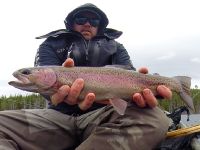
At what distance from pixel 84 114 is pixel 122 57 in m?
1.10

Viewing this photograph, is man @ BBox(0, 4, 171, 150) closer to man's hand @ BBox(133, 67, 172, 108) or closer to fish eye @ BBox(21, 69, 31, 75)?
man's hand @ BBox(133, 67, 172, 108)

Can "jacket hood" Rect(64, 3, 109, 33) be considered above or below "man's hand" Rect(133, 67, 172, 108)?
above

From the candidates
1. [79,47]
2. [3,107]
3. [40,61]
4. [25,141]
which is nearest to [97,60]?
[79,47]

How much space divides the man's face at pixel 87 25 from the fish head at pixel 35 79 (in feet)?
5.40

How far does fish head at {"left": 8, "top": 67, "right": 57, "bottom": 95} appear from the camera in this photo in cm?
444

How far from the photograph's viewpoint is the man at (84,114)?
445cm

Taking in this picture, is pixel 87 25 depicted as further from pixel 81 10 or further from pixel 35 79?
pixel 35 79

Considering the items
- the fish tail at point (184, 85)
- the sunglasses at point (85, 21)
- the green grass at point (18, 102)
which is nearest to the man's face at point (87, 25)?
the sunglasses at point (85, 21)

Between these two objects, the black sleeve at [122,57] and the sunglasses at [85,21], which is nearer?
→ the black sleeve at [122,57]

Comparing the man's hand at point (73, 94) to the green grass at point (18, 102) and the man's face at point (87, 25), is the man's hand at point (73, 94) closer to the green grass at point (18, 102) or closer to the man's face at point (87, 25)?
the man's face at point (87, 25)

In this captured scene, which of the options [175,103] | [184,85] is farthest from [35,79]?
[175,103]

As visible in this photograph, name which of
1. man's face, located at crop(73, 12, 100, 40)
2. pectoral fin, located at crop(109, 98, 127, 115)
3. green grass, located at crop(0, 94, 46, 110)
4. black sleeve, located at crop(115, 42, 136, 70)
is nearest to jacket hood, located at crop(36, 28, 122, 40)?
man's face, located at crop(73, 12, 100, 40)

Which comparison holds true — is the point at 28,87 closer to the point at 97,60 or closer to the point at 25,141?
the point at 25,141

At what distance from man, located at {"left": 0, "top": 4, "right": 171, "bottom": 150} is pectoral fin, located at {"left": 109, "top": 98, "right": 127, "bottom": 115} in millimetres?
158
